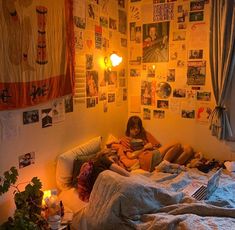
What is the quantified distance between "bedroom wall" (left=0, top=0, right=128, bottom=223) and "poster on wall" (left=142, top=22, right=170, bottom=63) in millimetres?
275

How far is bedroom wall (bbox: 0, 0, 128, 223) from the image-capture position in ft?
6.73

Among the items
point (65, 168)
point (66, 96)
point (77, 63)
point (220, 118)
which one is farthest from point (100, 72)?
point (220, 118)

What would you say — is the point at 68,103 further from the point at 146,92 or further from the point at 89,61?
the point at 146,92

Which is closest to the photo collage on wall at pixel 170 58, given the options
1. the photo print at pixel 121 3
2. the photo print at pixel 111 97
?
the photo print at pixel 121 3

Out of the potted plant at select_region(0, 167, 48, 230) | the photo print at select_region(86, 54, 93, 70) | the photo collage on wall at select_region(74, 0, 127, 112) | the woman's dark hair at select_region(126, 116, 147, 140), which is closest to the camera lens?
the potted plant at select_region(0, 167, 48, 230)

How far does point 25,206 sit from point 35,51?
1.12 m

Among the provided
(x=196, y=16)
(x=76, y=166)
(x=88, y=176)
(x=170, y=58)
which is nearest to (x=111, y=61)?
(x=170, y=58)

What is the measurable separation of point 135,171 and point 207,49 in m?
1.52

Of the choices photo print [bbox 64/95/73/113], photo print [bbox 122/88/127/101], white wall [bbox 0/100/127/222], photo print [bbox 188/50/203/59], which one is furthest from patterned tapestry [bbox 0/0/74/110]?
photo print [bbox 188/50/203/59]

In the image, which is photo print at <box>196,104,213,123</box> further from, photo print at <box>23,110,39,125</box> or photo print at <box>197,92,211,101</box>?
photo print at <box>23,110,39,125</box>

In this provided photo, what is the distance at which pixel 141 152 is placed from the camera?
118 inches

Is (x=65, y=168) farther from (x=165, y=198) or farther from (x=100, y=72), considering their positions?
(x=100, y=72)

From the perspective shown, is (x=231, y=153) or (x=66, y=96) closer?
(x=66, y=96)

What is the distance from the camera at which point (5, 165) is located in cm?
200
